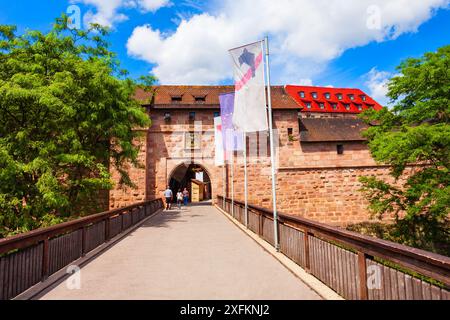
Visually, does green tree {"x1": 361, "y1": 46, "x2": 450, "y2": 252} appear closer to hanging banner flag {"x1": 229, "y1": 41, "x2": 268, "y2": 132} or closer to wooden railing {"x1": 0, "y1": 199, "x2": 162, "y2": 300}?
hanging banner flag {"x1": 229, "y1": 41, "x2": 268, "y2": 132}

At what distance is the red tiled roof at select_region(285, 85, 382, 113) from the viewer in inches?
2126

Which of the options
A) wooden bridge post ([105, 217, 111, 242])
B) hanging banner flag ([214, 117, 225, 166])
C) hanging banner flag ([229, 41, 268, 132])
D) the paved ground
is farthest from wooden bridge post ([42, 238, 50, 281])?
hanging banner flag ([214, 117, 225, 166])

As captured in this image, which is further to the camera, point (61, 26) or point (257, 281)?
point (61, 26)

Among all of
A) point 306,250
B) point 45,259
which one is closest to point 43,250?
point 45,259

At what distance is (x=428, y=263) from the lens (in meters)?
2.32

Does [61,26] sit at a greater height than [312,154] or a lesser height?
greater

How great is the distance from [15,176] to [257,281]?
10.3m

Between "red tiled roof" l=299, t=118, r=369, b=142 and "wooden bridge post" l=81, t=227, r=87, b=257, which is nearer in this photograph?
"wooden bridge post" l=81, t=227, r=87, b=257

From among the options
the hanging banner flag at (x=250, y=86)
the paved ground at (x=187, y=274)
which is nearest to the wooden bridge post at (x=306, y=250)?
the paved ground at (x=187, y=274)

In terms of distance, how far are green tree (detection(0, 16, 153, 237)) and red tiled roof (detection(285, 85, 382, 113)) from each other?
152 feet

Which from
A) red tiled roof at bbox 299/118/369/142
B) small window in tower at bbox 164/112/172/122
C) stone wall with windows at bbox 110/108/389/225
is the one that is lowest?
stone wall with windows at bbox 110/108/389/225

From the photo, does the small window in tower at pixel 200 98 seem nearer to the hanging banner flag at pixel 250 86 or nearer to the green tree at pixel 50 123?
the green tree at pixel 50 123
